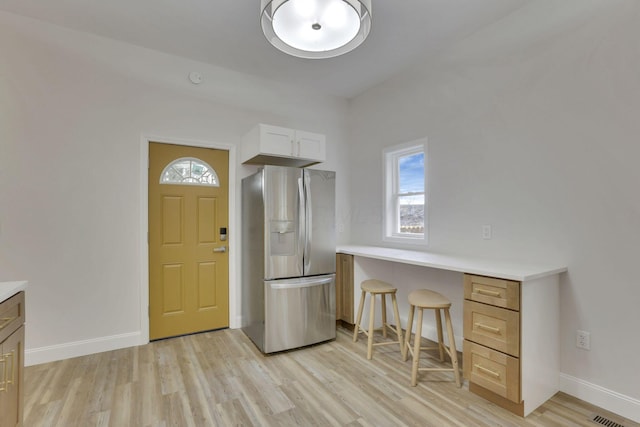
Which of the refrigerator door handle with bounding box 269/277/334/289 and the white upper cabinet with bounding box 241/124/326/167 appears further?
the white upper cabinet with bounding box 241/124/326/167

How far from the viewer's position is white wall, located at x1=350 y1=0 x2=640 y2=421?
1.97m

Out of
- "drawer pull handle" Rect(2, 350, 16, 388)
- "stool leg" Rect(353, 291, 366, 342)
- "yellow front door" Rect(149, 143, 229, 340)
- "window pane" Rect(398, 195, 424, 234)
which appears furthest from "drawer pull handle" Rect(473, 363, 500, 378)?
"drawer pull handle" Rect(2, 350, 16, 388)

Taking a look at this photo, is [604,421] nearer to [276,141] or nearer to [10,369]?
[276,141]

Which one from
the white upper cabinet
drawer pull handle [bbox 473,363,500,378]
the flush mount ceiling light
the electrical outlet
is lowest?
drawer pull handle [bbox 473,363,500,378]

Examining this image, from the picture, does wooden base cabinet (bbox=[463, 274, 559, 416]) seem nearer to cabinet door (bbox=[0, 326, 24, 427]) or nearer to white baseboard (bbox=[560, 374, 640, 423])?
white baseboard (bbox=[560, 374, 640, 423])

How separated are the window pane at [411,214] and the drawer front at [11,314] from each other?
3.30 metres

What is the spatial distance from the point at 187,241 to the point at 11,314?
1.81 m

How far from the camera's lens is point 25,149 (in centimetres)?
261

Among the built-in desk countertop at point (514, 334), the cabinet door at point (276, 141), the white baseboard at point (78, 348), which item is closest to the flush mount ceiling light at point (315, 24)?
the cabinet door at point (276, 141)

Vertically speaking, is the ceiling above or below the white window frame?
above

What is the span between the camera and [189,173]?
331 cm

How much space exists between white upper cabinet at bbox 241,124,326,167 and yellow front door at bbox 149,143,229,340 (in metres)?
0.40

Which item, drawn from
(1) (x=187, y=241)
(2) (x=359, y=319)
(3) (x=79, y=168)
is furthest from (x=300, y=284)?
(3) (x=79, y=168)

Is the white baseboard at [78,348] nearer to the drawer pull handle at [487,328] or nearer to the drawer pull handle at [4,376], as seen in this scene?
the drawer pull handle at [4,376]
